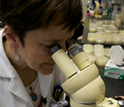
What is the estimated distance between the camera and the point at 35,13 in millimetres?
688

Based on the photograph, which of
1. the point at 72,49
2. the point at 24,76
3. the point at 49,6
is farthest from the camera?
the point at 24,76

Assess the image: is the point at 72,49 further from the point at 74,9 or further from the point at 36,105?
the point at 36,105

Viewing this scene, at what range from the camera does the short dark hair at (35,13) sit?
2.22 ft

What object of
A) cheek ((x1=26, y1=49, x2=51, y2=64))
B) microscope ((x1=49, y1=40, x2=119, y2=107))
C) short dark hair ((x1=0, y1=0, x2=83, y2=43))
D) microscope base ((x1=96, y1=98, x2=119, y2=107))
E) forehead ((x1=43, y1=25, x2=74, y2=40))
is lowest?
microscope base ((x1=96, y1=98, x2=119, y2=107))

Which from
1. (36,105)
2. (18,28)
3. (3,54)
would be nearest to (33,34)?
(18,28)

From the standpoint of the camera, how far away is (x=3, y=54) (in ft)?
3.29

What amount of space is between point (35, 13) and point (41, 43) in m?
0.17

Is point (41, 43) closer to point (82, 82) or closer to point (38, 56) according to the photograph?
point (38, 56)

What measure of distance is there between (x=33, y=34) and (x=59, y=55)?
0.20m

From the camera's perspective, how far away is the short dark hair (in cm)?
68

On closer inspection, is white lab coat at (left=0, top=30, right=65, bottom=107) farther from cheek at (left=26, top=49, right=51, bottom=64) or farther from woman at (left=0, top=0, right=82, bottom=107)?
cheek at (left=26, top=49, right=51, bottom=64)

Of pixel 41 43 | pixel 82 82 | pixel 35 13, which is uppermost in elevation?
pixel 35 13

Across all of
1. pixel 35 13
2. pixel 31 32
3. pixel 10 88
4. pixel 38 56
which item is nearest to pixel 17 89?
pixel 10 88

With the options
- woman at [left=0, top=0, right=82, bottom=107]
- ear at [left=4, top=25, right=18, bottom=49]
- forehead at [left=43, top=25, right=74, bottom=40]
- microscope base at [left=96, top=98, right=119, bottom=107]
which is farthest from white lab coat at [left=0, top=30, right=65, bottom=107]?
microscope base at [left=96, top=98, right=119, bottom=107]
